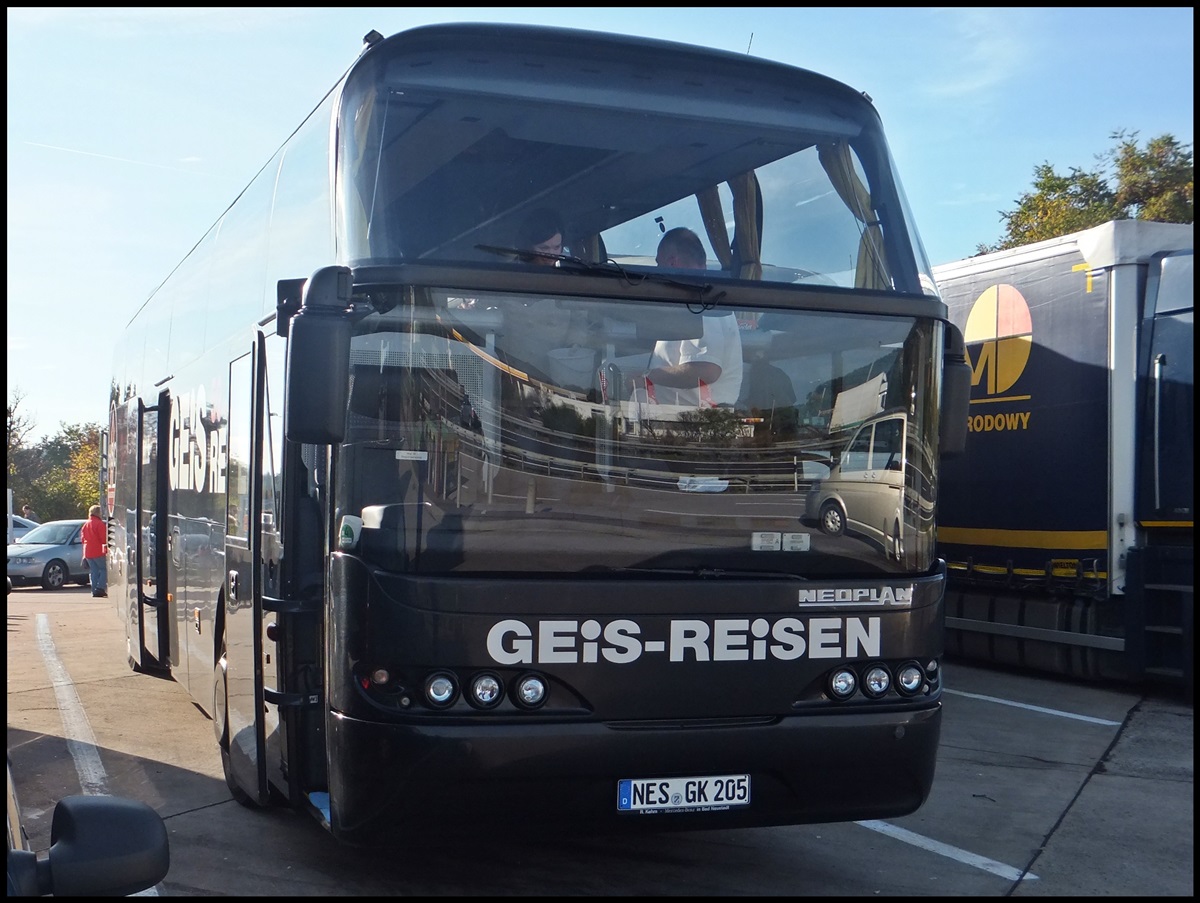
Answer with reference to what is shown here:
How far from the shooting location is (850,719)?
5004mm

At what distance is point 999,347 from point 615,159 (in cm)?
788

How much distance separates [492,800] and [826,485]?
5.84ft

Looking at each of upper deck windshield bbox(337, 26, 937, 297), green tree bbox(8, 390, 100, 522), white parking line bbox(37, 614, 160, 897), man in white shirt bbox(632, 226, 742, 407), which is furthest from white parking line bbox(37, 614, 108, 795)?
green tree bbox(8, 390, 100, 522)

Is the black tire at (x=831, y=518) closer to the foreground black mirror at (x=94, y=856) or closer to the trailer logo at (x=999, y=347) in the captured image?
the foreground black mirror at (x=94, y=856)

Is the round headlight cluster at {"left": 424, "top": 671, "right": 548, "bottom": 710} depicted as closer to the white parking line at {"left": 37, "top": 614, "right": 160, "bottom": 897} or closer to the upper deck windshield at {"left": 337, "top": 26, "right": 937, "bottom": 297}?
the upper deck windshield at {"left": 337, "top": 26, "right": 937, "bottom": 297}

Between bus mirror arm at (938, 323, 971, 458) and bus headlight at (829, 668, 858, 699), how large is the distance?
1.14 metres

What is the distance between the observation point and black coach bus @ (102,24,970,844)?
4.66m

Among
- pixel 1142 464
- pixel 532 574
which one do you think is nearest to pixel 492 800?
pixel 532 574

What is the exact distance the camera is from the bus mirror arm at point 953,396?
558 centimetres

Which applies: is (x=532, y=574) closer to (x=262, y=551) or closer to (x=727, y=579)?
(x=727, y=579)

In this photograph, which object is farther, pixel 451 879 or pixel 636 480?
pixel 451 879

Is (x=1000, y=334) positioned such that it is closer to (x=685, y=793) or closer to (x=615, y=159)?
(x=615, y=159)

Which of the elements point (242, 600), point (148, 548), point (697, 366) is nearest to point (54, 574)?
point (148, 548)

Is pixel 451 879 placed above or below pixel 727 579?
below
